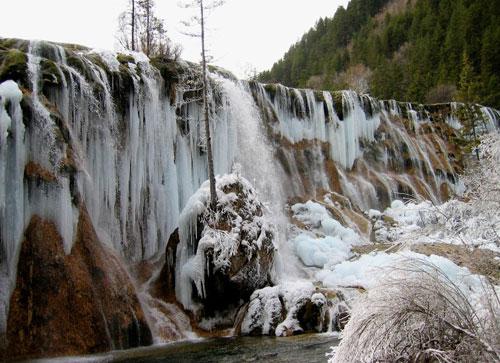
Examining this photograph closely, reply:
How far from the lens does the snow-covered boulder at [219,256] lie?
14.7 m

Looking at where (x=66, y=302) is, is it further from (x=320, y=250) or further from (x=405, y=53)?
(x=405, y=53)

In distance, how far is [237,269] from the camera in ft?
49.2

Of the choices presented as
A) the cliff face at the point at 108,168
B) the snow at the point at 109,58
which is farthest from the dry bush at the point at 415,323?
the snow at the point at 109,58

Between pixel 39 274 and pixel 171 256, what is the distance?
4.39 m

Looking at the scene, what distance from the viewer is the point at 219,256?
14719 mm

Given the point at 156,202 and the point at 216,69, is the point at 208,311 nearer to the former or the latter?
the point at 156,202

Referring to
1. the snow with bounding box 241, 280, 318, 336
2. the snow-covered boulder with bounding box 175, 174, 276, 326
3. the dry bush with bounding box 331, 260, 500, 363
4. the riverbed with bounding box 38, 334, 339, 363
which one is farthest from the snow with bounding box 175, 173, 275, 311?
the dry bush with bounding box 331, 260, 500, 363

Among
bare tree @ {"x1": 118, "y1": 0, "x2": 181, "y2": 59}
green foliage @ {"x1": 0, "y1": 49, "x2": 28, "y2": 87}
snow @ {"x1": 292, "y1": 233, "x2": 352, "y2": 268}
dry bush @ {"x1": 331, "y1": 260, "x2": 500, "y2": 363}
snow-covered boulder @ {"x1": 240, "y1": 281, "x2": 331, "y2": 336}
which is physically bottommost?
snow-covered boulder @ {"x1": 240, "y1": 281, "x2": 331, "y2": 336}

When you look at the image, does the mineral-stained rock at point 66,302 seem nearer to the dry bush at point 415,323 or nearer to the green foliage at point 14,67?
the green foliage at point 14,67

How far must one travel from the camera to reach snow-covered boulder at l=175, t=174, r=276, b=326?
1474 cm

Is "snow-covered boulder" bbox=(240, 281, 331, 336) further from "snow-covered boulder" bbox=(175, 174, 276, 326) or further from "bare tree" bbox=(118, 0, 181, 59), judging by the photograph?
"bare tree" bbox=(118, 0, 181, 59)

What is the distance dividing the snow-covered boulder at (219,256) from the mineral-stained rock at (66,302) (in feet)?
6.83

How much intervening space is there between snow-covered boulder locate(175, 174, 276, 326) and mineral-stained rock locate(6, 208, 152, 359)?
208 centimetres

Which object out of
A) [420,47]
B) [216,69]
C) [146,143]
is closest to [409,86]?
[420,47]
